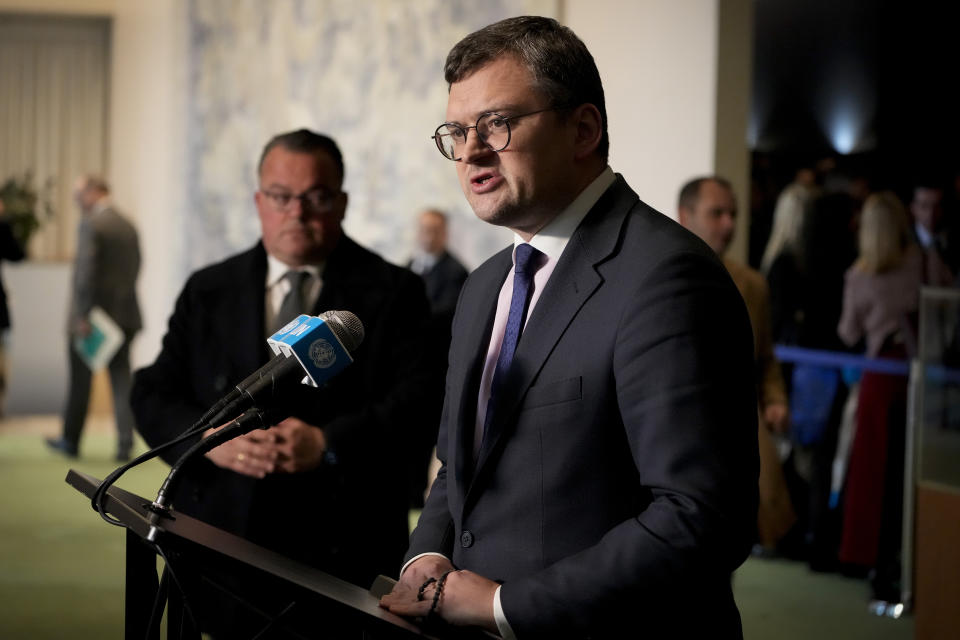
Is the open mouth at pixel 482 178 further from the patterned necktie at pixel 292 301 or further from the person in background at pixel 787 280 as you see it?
the person in background at pixel 787 280

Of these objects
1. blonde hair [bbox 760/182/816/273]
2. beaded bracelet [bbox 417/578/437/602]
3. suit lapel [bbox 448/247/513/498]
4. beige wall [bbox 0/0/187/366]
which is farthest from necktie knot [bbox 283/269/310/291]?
beige wall [bbox 0/0/187/366]

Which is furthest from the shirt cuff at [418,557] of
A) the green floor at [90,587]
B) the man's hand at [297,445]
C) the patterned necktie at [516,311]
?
the green floor at [90,587]

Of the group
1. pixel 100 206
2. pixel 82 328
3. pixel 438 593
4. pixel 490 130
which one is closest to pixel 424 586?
pixel 438 593

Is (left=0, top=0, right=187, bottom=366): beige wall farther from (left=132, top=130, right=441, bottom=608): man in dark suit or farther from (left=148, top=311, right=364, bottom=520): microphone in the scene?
(left=148, top=311, right=364, bottom=520): microphone

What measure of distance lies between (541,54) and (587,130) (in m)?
0.13

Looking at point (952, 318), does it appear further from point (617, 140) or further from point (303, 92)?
point (303, 92)

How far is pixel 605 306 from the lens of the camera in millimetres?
1577

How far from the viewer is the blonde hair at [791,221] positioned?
646cm

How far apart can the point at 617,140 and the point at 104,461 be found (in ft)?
15.2

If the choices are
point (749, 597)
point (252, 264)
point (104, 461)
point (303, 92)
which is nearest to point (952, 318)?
point (749, 597)

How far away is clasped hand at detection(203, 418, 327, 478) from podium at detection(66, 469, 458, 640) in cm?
80

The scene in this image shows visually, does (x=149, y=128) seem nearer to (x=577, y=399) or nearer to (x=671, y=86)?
(x=671, y=86)

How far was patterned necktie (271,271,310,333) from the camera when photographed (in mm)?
2695

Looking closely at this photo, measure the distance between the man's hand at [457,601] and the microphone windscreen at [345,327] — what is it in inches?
13.7
